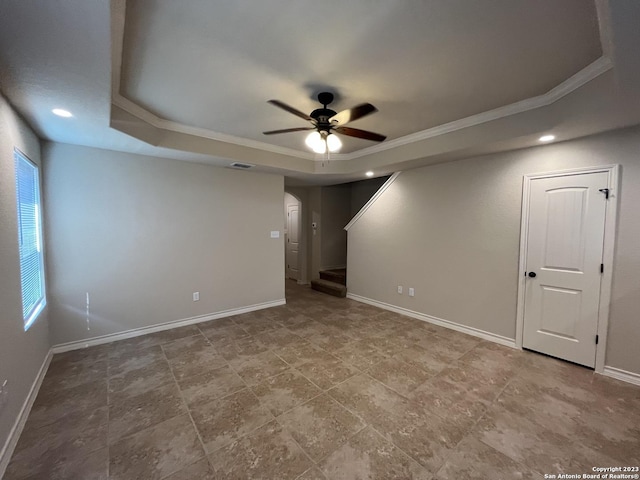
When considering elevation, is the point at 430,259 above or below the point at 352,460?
above

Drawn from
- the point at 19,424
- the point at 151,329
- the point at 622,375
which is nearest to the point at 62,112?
the point at 19,424

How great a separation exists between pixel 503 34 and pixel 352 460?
288cm

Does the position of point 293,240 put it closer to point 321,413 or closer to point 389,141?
point 389,141

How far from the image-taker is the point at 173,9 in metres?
1.48

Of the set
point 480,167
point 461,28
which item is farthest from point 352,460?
point 480,167

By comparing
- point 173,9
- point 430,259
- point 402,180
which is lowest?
point 430,259

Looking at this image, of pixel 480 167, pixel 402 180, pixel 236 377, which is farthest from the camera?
pixel 402 180

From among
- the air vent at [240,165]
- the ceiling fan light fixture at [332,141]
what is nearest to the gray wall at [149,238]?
the air vent at [240,165]

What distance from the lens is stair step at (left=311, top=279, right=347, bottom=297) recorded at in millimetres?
5375

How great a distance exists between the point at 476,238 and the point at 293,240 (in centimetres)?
437

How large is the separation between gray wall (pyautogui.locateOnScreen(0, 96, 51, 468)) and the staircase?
→ 426 cm

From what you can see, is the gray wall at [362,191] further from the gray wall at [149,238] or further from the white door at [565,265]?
the white door at [565,265]

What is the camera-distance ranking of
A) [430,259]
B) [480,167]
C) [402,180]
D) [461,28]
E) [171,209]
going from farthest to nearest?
[402,180], [430,259], [171,209], [480,167], [461,28]

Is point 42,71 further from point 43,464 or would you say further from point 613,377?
point 613,377
